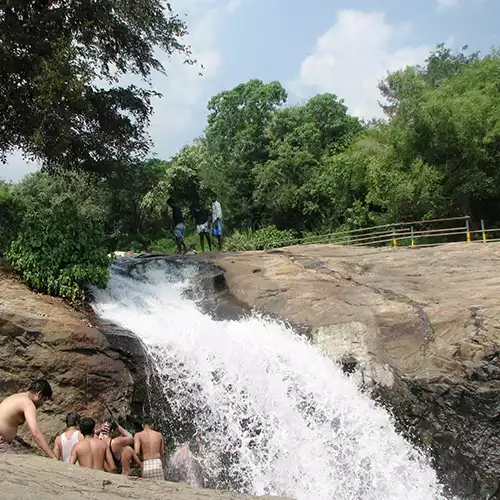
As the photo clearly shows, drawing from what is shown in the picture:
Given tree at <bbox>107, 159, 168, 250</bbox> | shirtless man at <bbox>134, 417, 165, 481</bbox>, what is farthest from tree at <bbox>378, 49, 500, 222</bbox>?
shirtless man at <bbox>134, 417, 165, 481</bbox>

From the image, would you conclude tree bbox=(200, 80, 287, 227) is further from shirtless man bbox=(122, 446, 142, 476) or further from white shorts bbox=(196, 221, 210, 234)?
shirtless man bbox=(122, 446, 142, 476)

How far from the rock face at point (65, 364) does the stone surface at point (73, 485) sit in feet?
9.67

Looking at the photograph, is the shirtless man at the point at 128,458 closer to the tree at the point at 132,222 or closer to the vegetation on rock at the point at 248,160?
the vegetation on rock at the point at 248,160

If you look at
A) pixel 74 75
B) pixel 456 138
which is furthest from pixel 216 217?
pixel 456 138

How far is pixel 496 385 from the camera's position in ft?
28.4

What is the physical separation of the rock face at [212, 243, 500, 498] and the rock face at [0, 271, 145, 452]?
3466 mm

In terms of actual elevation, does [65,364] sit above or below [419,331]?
above

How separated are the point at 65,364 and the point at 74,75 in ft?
17.8

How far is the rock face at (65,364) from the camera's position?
26.6 feet

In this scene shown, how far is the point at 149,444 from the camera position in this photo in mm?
7445

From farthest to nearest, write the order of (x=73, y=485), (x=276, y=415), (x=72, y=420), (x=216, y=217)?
(x=216, y=217), (x=276, y=415), (x=72, y=420), (x=73, y=485)

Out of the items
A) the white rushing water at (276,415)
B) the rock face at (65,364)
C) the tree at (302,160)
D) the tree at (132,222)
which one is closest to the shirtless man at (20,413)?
the rock face at (65,364)

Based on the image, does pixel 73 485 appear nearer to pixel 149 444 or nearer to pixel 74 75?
pixel 149 444

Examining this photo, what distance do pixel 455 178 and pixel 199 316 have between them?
20.0 m
